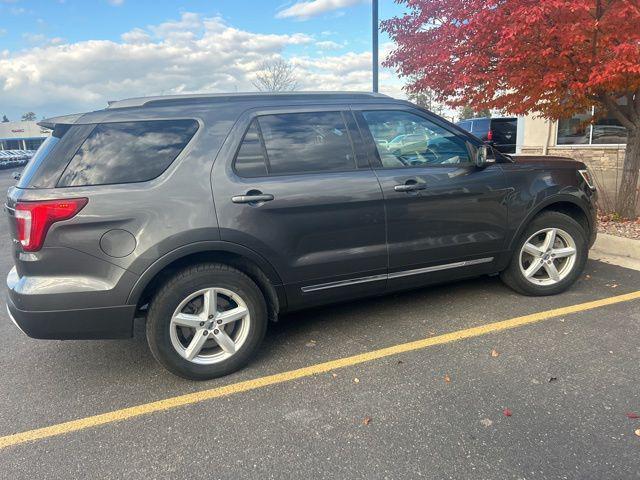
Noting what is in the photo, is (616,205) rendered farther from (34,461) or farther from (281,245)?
(34,461)

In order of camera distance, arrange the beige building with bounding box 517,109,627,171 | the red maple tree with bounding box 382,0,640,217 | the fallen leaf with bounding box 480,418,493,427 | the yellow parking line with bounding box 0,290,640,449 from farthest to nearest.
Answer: the beige building with bounding box 517,109,627,171, the red maple tree with bounding box 382,0,640,217, the yellow parking line with bounding box 0,290,640,449, the fallen leaf with bounding box 480,418,493,427

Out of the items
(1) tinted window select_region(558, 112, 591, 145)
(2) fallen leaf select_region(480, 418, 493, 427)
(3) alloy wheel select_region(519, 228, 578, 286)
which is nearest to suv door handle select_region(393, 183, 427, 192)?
(3) alloy wheel select_region(519, 228, 578, 286)

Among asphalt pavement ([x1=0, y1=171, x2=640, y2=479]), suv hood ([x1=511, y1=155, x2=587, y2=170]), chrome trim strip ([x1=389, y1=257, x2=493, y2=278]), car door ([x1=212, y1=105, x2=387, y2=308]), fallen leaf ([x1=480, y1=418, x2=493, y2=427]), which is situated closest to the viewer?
asphalt pavement ([x1=0, y1=171, x2=640, y2=479])

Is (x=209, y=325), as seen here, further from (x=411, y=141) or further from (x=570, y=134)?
(x=570, y=134)

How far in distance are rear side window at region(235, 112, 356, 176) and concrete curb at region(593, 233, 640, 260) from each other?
3.87 m

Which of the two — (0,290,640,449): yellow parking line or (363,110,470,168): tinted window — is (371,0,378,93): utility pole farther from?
(0,290,640,449): yellow parking line

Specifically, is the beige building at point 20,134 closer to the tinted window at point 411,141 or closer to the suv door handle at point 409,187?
the tinted window at point 411,141

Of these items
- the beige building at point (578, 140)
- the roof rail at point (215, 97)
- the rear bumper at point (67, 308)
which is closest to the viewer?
the rear bumper at point (67, 308)

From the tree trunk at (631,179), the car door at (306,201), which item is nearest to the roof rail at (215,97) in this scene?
the car door at (306,201)

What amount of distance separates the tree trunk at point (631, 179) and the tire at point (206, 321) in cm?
575

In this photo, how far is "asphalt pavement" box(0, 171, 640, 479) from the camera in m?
2.38

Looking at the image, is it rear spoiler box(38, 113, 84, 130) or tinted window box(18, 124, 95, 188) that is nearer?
tinted window box(18, 124, 95, 188)

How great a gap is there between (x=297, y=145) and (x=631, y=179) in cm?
549

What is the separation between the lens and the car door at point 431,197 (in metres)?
3.62
